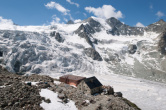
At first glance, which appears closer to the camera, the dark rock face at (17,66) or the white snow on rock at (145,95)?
the white snow on rock at (145,95)

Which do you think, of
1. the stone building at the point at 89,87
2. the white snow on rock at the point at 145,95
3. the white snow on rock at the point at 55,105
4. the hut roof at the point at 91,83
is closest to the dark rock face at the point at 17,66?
the white snow on rock at the point at 145,95

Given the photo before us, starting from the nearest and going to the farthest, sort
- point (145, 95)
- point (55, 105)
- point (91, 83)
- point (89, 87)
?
point (55, 105) < point (89, 87) < point (91, 83) < point (145, 95)

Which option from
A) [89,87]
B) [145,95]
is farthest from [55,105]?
[145,95]

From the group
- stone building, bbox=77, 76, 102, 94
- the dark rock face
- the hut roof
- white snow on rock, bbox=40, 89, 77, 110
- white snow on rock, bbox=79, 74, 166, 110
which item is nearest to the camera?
white snow on rock, bbox=40, 89, 77, 110

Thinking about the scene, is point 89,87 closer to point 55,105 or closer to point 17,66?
point 55,105

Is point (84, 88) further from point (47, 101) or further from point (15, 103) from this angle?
point (15, 103)

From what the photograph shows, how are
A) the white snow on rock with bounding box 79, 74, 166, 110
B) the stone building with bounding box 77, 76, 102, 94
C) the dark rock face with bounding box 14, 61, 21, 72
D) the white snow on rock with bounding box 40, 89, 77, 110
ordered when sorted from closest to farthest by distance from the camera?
the white snow on rock with bounding box 40, 89, 77, 110
the stone building with bounding box 77, 76, 102, 94
the white snow on rock with bounding box 79, 74, 166, 110
the dark rock face with bounding box 14, 61, 21, 72

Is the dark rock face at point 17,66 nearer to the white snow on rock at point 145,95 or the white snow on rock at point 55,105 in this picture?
the white snow on rock at point 145,95

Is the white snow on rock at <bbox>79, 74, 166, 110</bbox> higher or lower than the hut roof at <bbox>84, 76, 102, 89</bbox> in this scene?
lower

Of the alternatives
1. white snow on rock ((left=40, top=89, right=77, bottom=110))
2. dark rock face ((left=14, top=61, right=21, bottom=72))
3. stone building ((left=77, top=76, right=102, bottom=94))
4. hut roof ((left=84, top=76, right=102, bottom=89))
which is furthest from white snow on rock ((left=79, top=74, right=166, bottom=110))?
dark rock face ((left=14, top=61, right=21, bottom=72))

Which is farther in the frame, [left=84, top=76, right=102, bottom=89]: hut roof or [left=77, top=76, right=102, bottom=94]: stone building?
[left=84, top=76, right=102, bottom=89]: hut roof

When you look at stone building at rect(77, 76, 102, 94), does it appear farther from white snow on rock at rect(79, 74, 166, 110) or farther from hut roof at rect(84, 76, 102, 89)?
white snow on rock at rect(79, 74, 166, 110)

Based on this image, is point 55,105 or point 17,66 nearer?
point 55,105

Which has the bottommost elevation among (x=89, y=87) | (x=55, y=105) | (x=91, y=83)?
(x=89, y=87)
